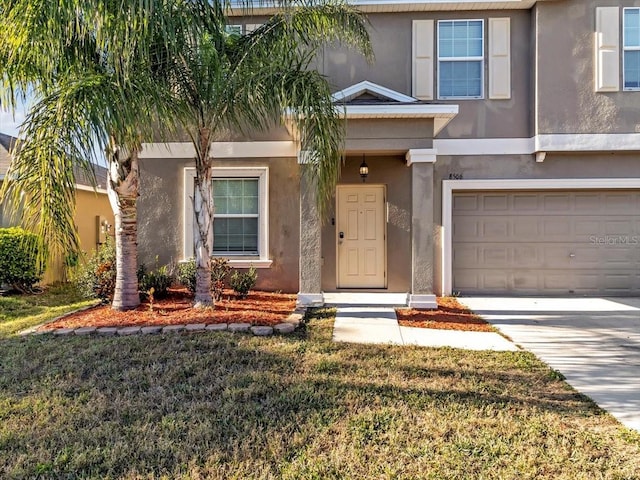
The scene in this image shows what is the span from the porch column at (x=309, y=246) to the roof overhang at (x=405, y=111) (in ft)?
4.58

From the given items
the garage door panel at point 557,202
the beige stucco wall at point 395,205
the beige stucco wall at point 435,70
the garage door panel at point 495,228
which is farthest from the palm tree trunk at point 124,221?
the garage door panel at point 557,202

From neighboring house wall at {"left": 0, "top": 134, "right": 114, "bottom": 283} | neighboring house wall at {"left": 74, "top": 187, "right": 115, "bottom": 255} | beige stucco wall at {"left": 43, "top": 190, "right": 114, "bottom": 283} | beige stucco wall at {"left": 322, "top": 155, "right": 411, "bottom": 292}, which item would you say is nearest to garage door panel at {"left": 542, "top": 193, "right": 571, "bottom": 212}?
beige stucco wall at {"left": 322, "top": 155, "right": 411, "bottom": 292}

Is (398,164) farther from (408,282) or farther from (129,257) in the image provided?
(129,257)

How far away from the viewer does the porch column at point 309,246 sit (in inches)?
280

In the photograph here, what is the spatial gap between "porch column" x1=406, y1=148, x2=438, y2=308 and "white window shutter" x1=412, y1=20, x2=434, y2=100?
2375 millimetres

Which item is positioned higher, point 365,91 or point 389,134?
point 365,91

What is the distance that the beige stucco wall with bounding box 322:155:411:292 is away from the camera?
8.81 metres

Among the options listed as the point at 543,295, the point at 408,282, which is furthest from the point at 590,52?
the point at 408,282

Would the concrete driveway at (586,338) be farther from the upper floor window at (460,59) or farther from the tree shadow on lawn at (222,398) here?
the upper floor window at (460,59)

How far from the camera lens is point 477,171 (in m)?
8.80

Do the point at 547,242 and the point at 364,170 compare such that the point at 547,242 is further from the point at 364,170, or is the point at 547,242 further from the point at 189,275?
the point at 189,275

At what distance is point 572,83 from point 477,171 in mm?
2518

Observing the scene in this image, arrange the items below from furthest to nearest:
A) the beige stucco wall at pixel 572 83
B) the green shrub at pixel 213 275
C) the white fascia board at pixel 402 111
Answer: the beige stucco wall at pixel 572 83 < the green shrub at pixel 213 275 < the white fascia board at pixel 402 111

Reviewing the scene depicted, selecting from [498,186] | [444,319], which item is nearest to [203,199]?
[444,319]
